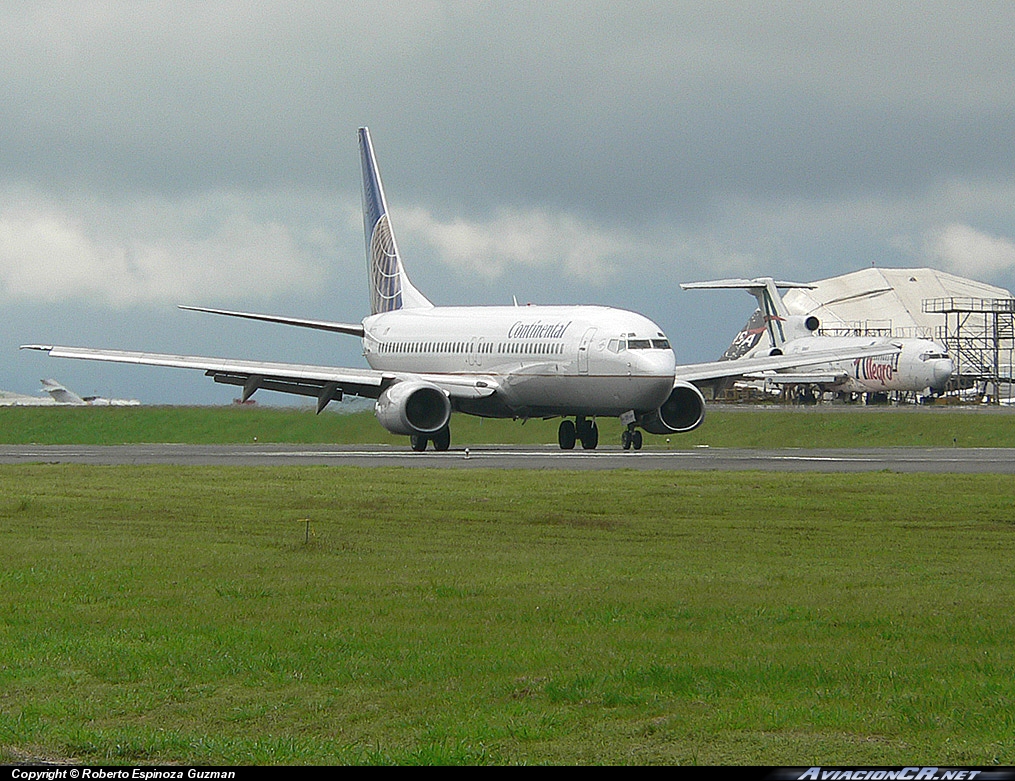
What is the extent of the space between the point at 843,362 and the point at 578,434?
3592 centimetres

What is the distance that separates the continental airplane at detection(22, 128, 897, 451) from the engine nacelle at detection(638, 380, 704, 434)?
0.10 ft

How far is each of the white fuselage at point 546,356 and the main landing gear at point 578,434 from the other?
1.02m

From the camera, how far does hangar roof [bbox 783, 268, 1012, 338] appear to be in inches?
6294

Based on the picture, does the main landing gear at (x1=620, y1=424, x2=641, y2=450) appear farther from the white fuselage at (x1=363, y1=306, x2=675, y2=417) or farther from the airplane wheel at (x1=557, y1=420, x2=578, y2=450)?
the airplane wheel at (x1=557, y1=420, x2=578, y2=450)

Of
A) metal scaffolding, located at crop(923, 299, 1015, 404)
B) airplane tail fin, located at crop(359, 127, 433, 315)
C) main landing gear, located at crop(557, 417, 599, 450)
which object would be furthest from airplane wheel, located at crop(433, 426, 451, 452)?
metal scaffolding, located at crop(923, 299, 1015, 404)

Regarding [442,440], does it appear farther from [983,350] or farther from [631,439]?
[983,350]

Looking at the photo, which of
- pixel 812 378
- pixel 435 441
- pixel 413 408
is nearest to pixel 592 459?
pixel 413 408

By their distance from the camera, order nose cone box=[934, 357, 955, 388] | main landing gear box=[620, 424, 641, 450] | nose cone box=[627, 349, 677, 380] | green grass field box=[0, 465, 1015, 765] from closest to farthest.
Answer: green grass field box=[0, 465, 1015, 765]
nose cone box=[627, 349, 677, 380]
main landing gear box=[620, 424, 641, 450]
nose cone box=[934, 357, 955, 388]

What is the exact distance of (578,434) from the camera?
155 ft

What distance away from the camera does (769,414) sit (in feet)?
213

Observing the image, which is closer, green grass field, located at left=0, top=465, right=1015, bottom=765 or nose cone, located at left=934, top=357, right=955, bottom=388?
green grass field, located at left=0, top=465, right=1015, bottom=765

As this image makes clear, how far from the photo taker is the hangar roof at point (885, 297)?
159875mm

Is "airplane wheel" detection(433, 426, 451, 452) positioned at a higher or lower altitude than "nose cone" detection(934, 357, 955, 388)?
lower
